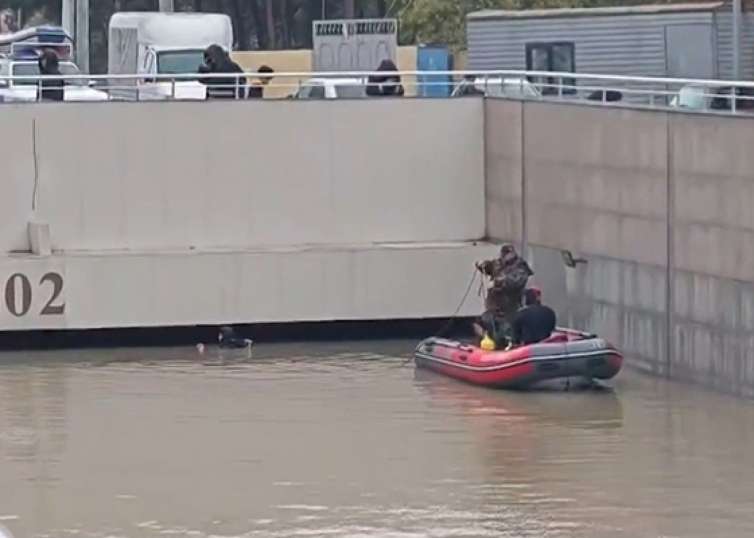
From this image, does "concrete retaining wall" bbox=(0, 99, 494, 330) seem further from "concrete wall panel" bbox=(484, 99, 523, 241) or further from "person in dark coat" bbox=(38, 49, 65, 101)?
"person in dark coat" bbox=(38, 49, 65, 101)

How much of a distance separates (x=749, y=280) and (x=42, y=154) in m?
10.2

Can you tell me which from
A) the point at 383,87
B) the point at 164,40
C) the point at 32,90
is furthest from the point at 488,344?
the point at 164,40

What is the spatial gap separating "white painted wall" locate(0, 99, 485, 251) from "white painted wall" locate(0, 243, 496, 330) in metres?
0.55

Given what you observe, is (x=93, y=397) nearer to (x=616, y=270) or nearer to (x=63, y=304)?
(x=63, y=304)

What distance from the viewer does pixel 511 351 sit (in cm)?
2473

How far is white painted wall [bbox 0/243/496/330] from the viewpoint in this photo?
28.8m

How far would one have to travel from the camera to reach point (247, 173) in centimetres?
2997

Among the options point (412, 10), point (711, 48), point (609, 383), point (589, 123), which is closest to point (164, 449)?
point (609, 383)

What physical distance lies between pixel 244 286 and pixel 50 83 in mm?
4133

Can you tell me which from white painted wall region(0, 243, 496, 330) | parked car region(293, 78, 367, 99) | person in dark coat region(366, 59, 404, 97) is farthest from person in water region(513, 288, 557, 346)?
parked car region(293, 78, 367, 99)

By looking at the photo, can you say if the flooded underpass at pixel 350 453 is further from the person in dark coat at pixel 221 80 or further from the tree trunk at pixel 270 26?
the tree trunk at pixel 270 26

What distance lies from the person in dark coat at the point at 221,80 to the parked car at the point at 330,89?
815mm

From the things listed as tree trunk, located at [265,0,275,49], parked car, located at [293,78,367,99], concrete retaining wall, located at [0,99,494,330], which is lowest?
concrete retaining wall, located at [0,99,494,330]

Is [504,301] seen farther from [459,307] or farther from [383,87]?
[383,87]
